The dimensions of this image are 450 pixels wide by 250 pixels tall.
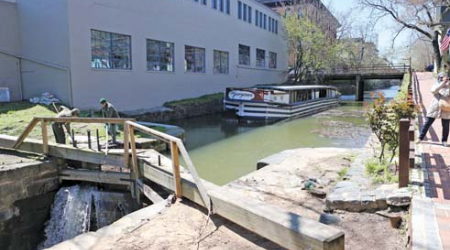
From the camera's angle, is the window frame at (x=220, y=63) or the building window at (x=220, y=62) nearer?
the window frame at (x=220, y=63)

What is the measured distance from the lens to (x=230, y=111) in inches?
894

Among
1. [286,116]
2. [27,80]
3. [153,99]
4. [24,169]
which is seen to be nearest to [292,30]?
[286,116]

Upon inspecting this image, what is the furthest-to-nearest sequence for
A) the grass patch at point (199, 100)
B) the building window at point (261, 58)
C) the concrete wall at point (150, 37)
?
1. the building window at point (261, 58)
2. the grass patch at point (199, 100)
3. the concrete wall at point (150, 37)

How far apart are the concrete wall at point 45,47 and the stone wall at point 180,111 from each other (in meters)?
3.40

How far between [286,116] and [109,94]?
10.5 meters

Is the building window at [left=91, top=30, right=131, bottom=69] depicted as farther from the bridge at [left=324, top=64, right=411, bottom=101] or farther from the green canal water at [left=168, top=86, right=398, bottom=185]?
the bridge at [left=324, top=64, right=411, bottom=101]

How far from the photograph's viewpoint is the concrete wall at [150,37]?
15394mm

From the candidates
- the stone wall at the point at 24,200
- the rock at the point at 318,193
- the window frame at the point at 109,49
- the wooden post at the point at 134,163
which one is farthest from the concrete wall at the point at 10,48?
the rock at the point at 318,193

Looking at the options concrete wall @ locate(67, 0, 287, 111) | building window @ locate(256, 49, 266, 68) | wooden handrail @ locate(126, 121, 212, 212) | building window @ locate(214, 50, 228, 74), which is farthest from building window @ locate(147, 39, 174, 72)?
wooden handrail @ locate(126, 121, 212, 212)

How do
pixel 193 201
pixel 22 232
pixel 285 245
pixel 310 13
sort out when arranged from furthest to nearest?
pixel 310 13 → pixel 22 232 → pixel 193 201 → pixel 285 245

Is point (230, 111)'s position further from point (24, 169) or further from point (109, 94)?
point (24, 169)

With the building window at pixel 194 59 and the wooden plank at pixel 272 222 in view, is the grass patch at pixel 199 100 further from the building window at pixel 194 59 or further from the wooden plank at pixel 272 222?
the wooden plank at pixel 272 222

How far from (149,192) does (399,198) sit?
3972mm

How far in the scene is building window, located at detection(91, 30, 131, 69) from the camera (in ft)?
53.0
